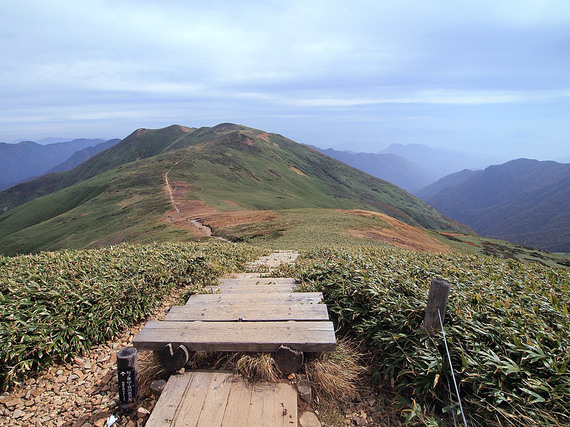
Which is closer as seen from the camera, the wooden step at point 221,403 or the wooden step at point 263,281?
the wooden step at point 221,403

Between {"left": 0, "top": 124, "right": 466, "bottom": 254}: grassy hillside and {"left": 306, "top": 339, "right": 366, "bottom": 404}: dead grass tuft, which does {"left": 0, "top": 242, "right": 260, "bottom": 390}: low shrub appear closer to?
{"left": 306, "top": 339, "right": 366, "bottom": 404}: dead grass tuft

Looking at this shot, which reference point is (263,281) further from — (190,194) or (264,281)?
(190,194)

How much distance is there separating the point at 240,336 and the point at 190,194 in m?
57.5

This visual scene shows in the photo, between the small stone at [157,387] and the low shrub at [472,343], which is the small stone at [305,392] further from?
the small stone at [157,387]

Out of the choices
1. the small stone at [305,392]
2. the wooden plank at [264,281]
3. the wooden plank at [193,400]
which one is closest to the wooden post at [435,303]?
the small stone at [305,392]

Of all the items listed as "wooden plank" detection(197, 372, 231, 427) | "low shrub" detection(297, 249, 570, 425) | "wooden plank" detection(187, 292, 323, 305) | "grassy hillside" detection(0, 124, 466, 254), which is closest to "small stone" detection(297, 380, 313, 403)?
"wooden plank" detection(197, 372, 231, 427)

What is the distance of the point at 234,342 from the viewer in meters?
4.34

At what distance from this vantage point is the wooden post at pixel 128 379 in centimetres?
398

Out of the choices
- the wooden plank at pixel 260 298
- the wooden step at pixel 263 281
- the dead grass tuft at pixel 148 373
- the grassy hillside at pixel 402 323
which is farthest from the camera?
the wooden step at pixel 263 281

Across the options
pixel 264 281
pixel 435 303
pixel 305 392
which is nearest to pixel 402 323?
pixel 435 303

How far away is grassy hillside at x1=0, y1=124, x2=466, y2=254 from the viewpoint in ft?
165

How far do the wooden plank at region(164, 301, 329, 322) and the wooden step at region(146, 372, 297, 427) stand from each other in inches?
39.6

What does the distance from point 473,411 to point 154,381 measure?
161 inches

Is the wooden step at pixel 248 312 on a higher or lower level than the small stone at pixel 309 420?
higher
